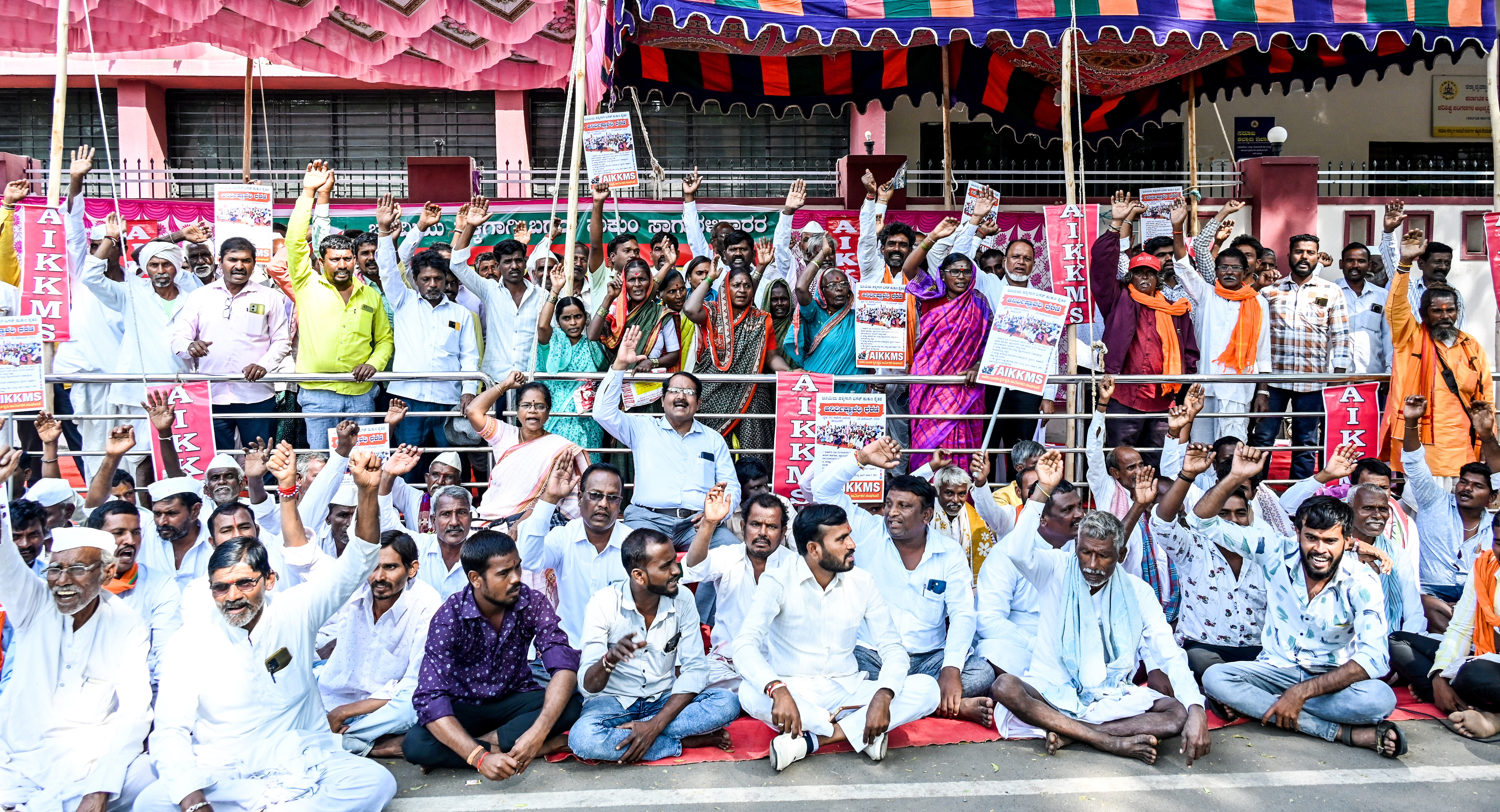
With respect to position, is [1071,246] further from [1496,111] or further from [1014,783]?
[1014,783]

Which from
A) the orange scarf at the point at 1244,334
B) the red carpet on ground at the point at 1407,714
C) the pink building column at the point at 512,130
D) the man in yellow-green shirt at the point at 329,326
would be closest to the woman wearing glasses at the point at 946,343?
the orange scarf at the point at 1244,334

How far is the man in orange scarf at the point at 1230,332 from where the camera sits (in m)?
7.25

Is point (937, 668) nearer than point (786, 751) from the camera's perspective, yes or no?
No

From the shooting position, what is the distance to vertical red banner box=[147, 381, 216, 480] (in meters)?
5.93

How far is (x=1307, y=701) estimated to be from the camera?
188 inches

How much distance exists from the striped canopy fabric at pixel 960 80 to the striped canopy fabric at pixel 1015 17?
1.40 metres

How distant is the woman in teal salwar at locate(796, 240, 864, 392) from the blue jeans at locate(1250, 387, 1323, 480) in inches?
99.4

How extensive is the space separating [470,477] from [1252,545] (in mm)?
4383

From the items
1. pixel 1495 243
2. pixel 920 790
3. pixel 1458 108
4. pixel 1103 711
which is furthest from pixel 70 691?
pixel 1458 108

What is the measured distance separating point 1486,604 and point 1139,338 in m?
2.66

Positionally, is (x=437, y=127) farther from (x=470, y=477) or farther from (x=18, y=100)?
(x=470, y=477)

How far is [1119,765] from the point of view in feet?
14.8

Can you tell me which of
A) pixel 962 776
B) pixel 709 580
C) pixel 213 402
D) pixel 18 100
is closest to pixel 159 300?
pixel 213 402

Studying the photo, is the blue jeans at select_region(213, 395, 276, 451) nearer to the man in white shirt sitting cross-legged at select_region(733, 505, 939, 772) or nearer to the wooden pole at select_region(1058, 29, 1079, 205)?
the man in white shirt sitting cross-legged at select_region(733, 505, 939, 772)
